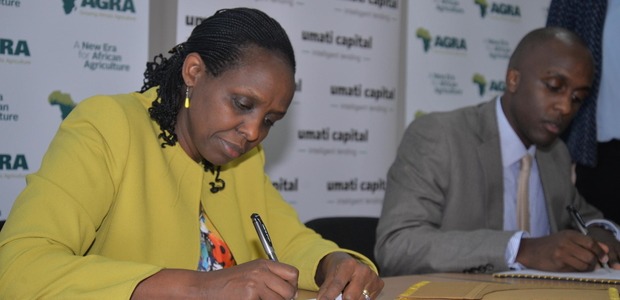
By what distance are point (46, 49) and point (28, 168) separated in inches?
19.6

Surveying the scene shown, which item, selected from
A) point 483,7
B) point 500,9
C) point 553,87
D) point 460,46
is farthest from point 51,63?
point 500,9

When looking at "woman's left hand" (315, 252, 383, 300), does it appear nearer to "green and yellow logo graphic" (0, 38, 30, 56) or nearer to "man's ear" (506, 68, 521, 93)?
"man's ear" (506, 68, 521, 93)

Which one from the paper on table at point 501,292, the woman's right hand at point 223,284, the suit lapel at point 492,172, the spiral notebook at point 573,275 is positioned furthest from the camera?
the suit lapel at point 492,172

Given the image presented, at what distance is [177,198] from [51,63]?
5.01ft

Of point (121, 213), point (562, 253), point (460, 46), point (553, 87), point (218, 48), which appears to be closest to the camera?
point (121, 213)

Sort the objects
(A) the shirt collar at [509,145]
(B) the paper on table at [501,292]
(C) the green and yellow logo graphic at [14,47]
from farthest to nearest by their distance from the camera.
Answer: (C) the green and yellow logo graphic at [14,47] < (A) the shirt collar at [509,145] < (B) the paper on table at [501,292]

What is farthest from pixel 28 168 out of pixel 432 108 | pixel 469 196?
pixel 432 108

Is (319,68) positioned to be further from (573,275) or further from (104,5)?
(573,275)

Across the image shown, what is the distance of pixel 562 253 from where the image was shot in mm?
2375

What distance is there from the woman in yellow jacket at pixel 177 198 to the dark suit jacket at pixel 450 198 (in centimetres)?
48

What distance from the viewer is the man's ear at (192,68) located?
77.6 inches

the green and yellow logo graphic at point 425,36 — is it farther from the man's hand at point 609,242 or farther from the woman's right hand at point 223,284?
the woman's right hand at point 223,284

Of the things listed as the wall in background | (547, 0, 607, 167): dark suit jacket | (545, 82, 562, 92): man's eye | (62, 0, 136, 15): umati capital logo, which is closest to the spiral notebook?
(545, 82, 562, 92): man's eye

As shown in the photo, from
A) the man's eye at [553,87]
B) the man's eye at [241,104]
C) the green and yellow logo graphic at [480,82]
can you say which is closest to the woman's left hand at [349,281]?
the man's eye at [241,104]
